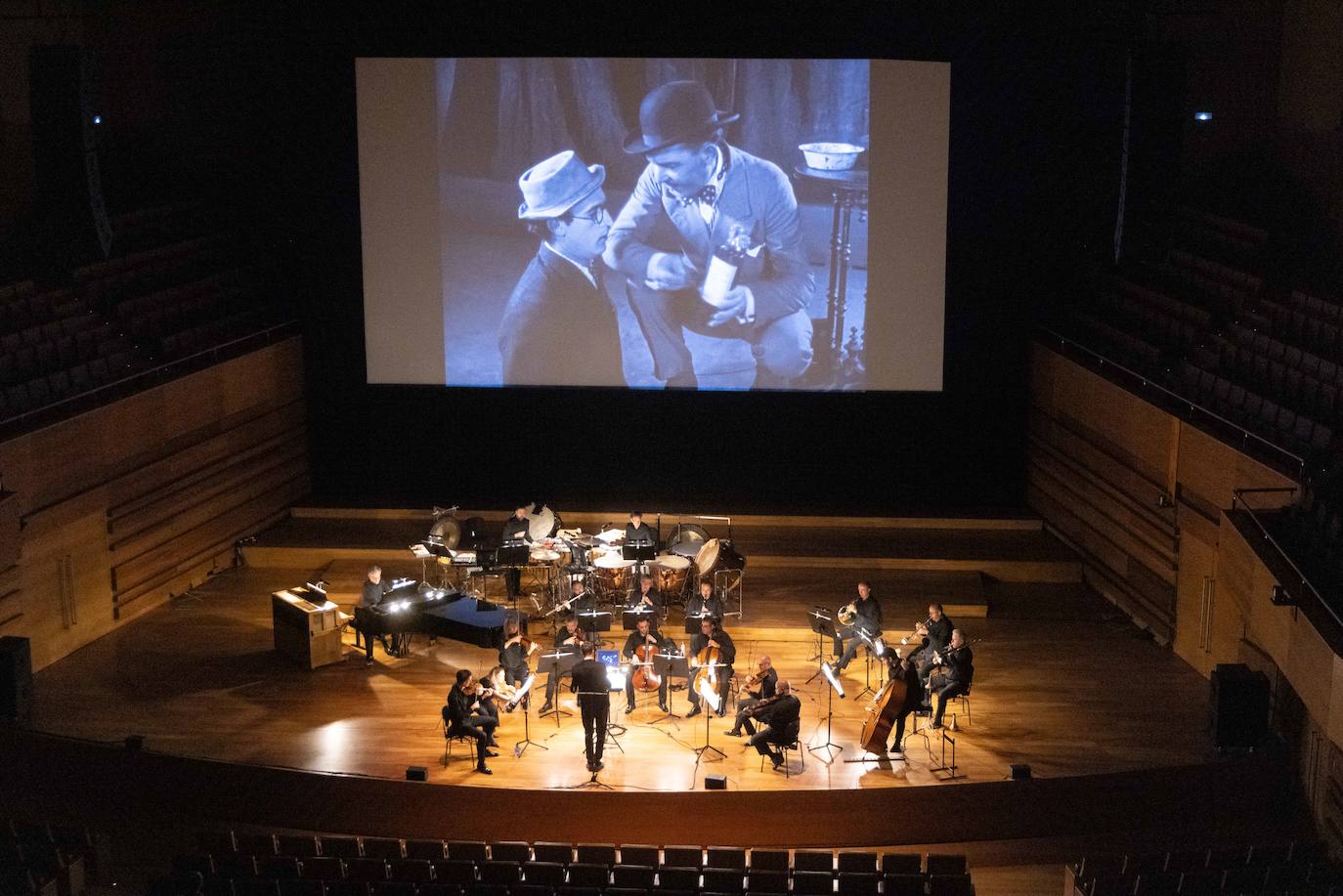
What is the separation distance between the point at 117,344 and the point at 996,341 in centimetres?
984

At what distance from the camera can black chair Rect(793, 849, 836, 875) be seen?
9.02m

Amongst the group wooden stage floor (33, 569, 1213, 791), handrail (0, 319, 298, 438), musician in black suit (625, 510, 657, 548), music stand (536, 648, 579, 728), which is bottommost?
wooden stage floor (33, 569, 1213, 791)

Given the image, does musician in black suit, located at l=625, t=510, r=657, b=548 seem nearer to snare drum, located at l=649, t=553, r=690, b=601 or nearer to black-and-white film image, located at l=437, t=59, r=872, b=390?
snare drum, located at l=649, t=553, r=690, b=601

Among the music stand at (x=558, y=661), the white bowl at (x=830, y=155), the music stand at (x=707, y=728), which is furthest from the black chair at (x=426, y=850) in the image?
the white bowl at (x=830, y=155)

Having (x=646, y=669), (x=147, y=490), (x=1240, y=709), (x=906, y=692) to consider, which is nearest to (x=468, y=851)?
(x=646, y=669)

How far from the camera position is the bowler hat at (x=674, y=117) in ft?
51.2

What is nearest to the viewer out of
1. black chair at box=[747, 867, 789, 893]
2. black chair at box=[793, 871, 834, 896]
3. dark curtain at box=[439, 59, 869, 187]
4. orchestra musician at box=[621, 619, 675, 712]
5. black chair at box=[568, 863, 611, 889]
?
black chair at box=[793, 871, 834, 896]

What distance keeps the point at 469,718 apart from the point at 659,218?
6.75 meters

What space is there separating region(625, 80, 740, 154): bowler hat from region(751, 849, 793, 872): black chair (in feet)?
29.1

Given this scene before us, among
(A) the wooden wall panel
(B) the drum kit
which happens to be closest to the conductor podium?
(B) the drum kit

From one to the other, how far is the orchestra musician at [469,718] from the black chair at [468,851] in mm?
1692

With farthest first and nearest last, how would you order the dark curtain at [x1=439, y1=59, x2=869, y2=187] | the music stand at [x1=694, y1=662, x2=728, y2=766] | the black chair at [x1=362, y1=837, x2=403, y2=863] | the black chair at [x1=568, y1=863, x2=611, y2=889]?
the dark curtain at [x1=439, y1=59, x2=869, y2=187]
the music stand at [x1=694, y1=662, x2=728, y2=766]
the black chair at [x1=362, y1=837, x2=403, y2=863]
the black chair at [x1=568, y1=863, x2=611, y2=889]

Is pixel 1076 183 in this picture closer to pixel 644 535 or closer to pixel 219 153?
pixel 644 535

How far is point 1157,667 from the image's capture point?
516 inches
